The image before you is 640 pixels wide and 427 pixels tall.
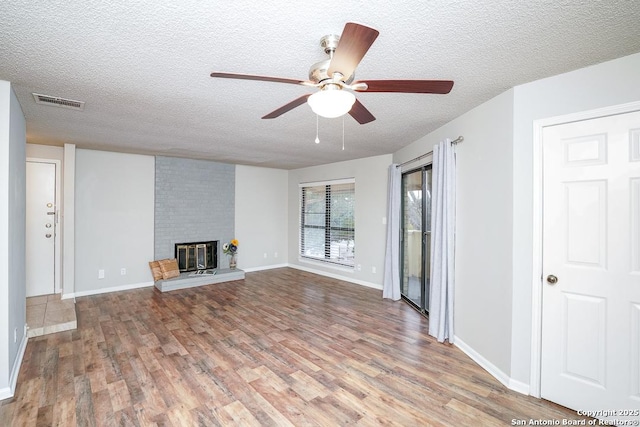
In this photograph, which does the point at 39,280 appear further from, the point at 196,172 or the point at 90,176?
the point at 196,172

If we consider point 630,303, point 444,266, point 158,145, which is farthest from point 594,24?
point 158,145

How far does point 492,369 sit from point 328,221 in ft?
14.3

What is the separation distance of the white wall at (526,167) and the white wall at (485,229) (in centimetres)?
6

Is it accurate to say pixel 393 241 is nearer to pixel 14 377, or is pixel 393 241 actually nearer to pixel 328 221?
pixel 328 221

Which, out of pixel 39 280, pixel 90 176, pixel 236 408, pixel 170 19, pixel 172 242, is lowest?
pixel 236 408

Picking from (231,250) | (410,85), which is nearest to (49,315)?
(231,250)

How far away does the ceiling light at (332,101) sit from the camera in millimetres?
1462

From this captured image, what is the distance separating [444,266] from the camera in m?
3.13

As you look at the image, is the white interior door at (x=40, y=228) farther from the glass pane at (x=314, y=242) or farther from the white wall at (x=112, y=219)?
the glass pane at (x=314, y=242)

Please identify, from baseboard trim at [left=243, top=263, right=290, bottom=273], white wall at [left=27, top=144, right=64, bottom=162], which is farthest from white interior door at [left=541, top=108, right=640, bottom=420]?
white wall at [left=27, top=144, right=64, bottom=162]

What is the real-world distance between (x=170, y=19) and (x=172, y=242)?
4.90 meters

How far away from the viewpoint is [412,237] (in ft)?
15.0

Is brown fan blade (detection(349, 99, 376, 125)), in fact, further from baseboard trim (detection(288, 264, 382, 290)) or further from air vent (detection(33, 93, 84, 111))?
baseboard trim (detection(288, 264, 382, 290))

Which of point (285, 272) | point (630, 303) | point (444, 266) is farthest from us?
point (285, 272)
